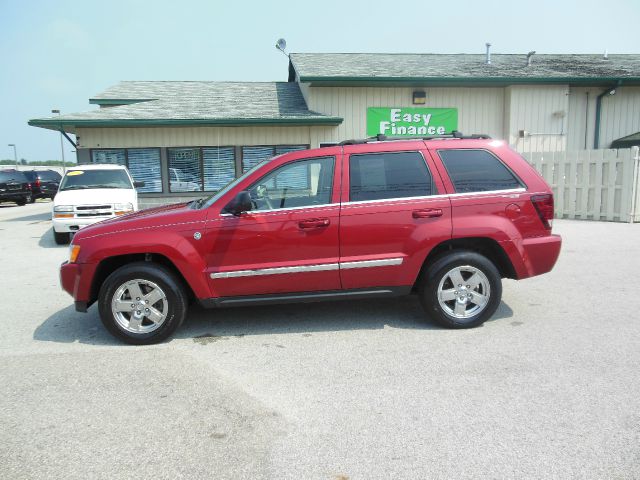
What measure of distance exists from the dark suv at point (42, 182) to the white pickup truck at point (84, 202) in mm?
15873

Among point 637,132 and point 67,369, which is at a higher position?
point 637,132

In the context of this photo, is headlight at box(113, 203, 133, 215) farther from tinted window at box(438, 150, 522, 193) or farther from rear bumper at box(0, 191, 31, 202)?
rear bumper at box(0, 191, 31, 202)

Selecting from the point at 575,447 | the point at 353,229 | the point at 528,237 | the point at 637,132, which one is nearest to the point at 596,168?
the point at 637,132

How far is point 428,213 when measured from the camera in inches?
181

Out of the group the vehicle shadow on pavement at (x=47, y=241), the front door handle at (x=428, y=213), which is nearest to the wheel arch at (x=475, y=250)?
the front door handle at (x=428, y=213)

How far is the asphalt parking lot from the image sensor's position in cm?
266

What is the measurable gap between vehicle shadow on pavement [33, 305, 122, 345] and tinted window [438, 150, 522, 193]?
12.1 feet

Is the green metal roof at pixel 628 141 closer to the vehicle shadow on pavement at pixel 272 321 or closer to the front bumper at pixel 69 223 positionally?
the vehicle shadow on pavement at pixel 272 321

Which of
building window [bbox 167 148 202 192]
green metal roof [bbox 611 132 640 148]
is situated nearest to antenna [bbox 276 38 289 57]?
building window [bbox 167 148 202 192]

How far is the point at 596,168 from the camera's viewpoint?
12.3m

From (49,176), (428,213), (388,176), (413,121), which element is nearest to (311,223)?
(388,176)

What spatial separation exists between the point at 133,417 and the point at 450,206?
3.30m

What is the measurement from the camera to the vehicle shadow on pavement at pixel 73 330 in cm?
470

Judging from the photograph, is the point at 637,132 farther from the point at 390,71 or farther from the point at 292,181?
the point at 292,181
